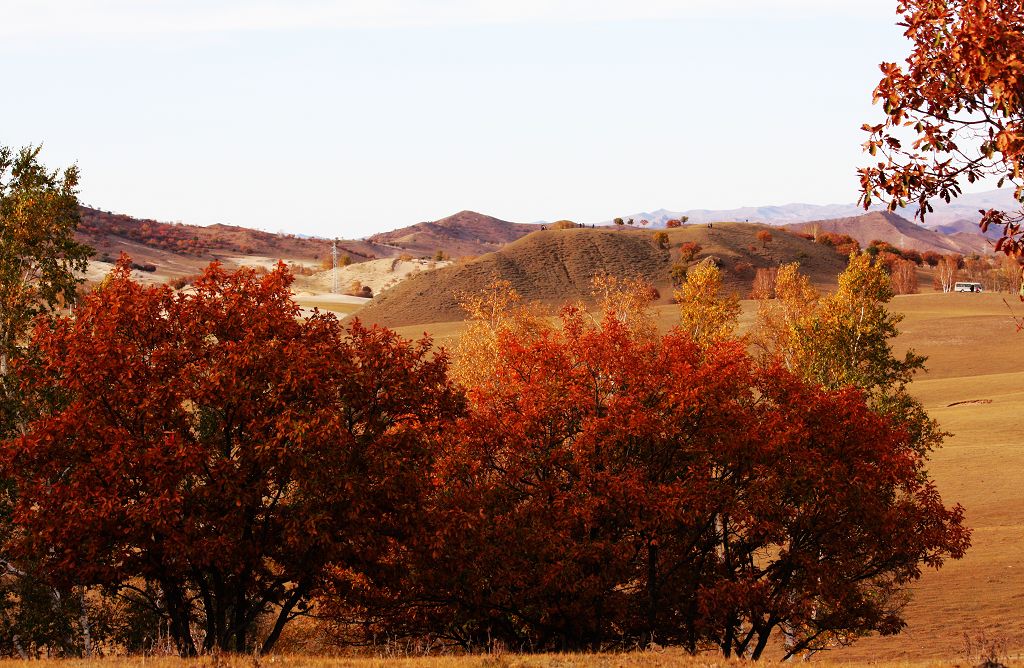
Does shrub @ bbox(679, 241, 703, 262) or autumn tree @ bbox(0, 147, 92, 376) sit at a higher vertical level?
shrub @ bbox(679, 241, 703, 262)

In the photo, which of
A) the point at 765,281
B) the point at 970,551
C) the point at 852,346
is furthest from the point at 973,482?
the point at 765,281

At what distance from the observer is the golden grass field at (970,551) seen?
18.0m

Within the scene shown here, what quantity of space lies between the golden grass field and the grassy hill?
7176 centimetres

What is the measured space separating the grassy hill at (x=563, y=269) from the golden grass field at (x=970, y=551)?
71765mm

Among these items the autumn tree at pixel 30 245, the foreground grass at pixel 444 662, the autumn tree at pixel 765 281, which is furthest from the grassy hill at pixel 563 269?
the foreground grass at pixel 444 662

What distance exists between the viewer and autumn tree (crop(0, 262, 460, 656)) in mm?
19266

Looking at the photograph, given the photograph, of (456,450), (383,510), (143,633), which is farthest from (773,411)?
(143,633)

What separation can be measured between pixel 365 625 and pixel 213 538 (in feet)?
24.2

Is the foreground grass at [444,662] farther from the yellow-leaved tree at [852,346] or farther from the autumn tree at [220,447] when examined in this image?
the yellow-leaved tree at [852,346]

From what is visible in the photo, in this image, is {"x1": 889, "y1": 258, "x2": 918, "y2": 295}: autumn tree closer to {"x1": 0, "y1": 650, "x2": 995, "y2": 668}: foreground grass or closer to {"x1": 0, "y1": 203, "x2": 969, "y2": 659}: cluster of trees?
{"x1": 0, "y1": 203, "x2": 969, "y2": 659}: cluster of trees

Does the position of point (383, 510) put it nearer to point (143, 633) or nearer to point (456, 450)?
point (456, 450)

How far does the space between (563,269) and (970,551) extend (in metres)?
142

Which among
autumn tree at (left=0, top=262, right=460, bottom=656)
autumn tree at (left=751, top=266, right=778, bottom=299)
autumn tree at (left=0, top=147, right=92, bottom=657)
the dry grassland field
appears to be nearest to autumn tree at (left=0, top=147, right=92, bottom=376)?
autumn tree at (left=0, top=147, right=92, bottom=657)

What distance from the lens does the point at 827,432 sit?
27.3 metres
